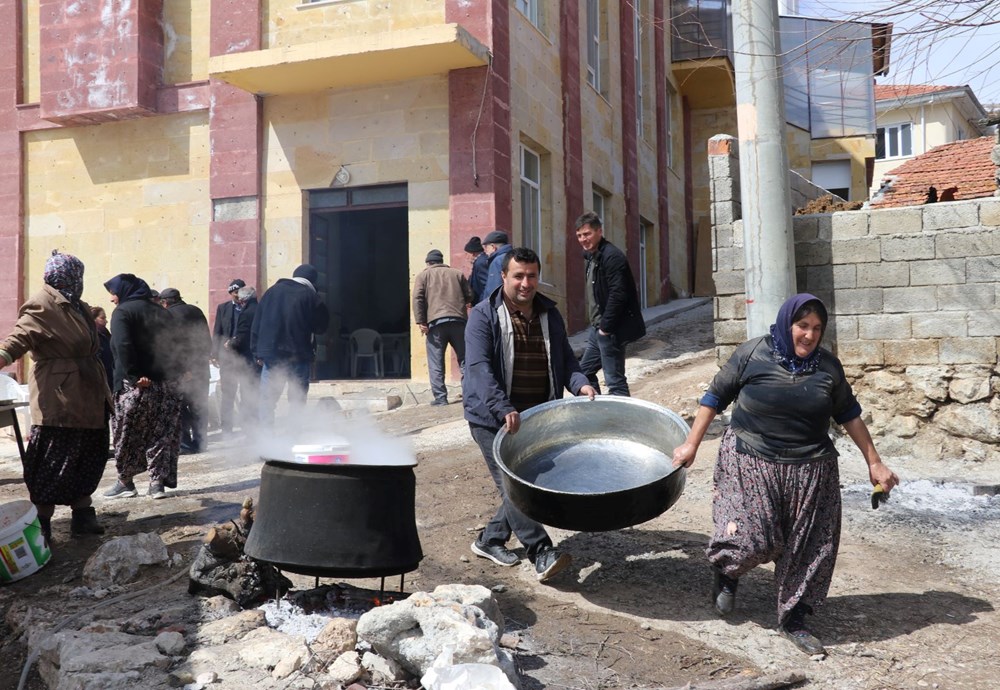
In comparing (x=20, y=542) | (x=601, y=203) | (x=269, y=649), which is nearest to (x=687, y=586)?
(x=269, y=649)

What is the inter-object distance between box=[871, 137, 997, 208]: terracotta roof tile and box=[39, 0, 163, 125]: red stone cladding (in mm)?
11300

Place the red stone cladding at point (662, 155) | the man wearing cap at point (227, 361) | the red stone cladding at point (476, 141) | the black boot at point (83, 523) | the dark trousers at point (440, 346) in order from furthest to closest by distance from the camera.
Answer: the red stone cladding at point (662, 155) → the red stone cladding at point (476, 141) → the man wearing cap at point (227, 361) → the dark trousers at point (440, 346) → the black boot at point (83, 523)

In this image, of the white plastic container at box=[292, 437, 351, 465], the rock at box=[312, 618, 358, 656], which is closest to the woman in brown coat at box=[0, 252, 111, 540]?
the white plastic container at box=[292, 437, 351, 465]

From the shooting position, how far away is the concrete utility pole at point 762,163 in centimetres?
701

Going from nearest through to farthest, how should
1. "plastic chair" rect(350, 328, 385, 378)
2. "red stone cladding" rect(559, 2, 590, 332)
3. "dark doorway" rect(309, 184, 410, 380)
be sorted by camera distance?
"dark doorway" rect(309, 184, 410, 380) → "plastic chair" rect(350, 328, 385, 378) → "red stone cladding" rect(559, 2, 590, 332)

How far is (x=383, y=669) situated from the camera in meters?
3.75

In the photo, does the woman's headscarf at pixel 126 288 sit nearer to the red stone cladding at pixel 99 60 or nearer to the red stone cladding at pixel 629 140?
the red stone cladding at pixel 99 60

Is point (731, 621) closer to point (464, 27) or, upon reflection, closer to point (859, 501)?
point (859, 501)

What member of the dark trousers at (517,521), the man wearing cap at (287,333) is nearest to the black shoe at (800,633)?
the dark trousers at (517,521)

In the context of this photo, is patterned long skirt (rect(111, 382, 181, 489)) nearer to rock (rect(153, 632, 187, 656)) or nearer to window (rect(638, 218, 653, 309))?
rock (rect(153, 632, 187, 656))

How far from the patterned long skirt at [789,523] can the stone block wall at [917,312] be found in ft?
13.2

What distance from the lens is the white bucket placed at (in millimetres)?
5188

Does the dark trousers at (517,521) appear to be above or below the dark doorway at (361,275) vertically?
below

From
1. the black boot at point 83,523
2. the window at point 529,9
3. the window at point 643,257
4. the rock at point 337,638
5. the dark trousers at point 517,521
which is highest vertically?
the window at point 529,9
